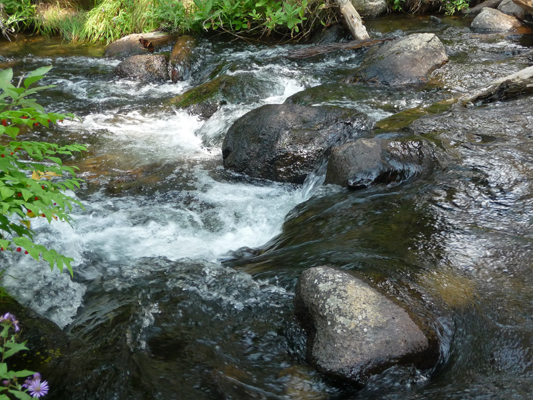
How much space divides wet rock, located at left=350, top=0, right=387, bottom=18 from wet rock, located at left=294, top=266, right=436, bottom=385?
9.82 m

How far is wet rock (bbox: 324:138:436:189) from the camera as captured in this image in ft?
15.5

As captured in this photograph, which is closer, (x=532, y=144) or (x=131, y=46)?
(x=532, y=144)

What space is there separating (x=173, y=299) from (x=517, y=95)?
16.3 ft

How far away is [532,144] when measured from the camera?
4809 millimetres

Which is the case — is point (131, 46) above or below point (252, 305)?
above

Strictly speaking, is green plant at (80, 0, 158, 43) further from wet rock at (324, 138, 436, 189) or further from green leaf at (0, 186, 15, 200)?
green leaf at (0, 186, 15, 200)

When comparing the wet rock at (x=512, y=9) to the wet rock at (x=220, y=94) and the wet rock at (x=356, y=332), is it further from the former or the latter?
Answer: the wet rock at (x=356, y=332)

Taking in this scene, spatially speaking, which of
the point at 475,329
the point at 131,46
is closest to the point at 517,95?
the point at 475,329

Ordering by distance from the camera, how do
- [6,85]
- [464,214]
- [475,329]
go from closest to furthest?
[6,85] → [475,329] → [464,214]

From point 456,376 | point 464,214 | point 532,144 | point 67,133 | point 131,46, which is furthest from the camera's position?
point 131,46

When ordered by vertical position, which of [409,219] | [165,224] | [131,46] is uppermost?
[131,46]

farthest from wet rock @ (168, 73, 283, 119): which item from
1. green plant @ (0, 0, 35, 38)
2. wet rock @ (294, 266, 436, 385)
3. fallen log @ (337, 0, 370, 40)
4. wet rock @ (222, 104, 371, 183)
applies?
green plant @ (0, 0, 35, 38)

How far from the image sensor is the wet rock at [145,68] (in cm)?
926

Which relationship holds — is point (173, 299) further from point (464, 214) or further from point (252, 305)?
point (464, 214)
